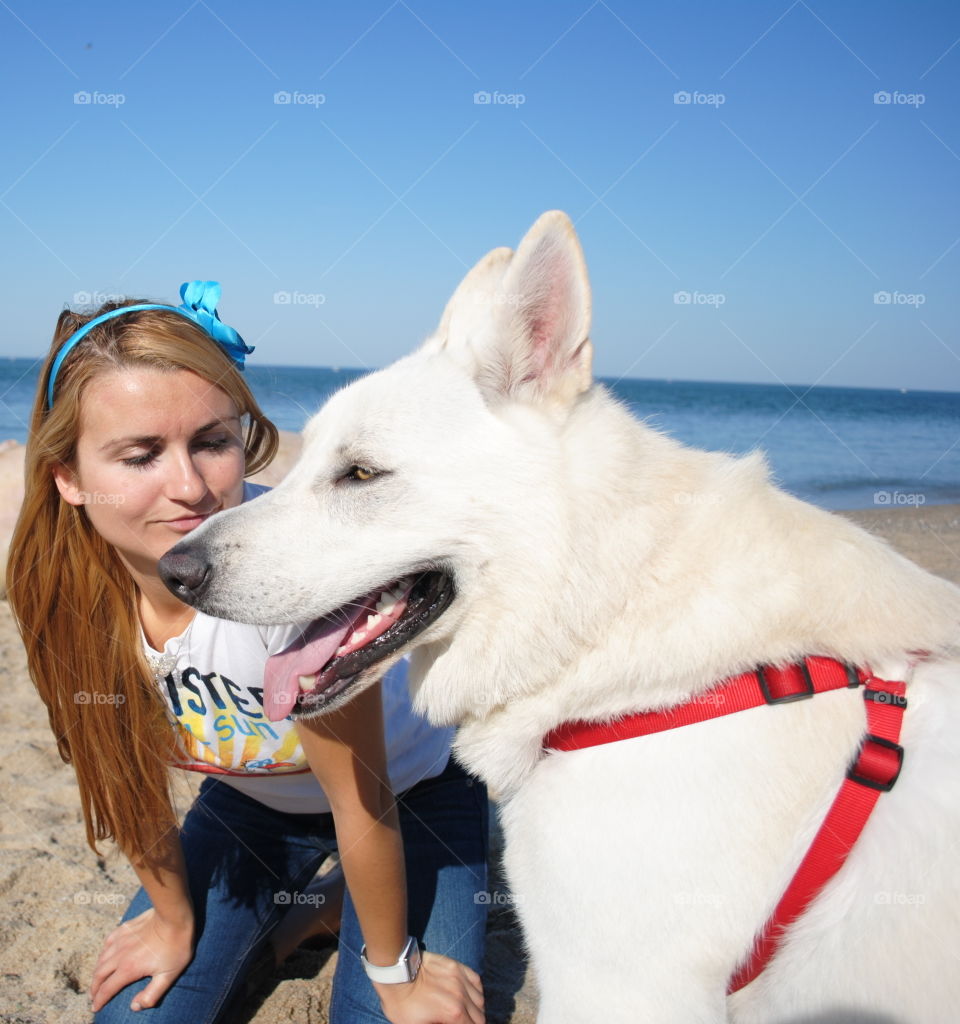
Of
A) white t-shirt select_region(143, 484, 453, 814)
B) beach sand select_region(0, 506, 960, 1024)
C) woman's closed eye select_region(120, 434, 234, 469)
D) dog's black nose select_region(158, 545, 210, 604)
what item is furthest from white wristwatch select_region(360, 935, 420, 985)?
woman's closed eye select_region(120, 434, 234, 469)

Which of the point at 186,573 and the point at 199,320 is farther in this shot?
the point at 199,320

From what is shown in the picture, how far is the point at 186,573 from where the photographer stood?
79.0 inches

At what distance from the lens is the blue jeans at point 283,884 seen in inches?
107

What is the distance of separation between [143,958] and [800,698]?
2380 mm

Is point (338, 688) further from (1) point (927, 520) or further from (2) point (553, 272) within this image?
(1) point (927, 520)

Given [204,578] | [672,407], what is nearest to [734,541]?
[204,578]

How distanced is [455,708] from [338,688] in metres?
0.31

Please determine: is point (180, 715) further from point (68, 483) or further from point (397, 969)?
point (397, 969)

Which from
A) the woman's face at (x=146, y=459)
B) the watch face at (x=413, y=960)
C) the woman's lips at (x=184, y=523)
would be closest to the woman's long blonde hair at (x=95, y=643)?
the woman's face at (x=146, y=459)

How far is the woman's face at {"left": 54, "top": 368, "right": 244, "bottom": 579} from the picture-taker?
8.25 feet

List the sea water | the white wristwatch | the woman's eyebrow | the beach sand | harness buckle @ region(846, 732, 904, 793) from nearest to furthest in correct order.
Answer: harness buckle @ region(846, 732, 904, 793), the woman's eyebrow, the white wristwatch, the beach sand, the sea water

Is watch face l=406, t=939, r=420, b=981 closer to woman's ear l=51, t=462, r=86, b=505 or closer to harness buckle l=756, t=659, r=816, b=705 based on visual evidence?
harness buckle l=756, t=659, r=816, b=705

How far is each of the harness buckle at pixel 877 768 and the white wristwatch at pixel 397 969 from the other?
66.6 inches

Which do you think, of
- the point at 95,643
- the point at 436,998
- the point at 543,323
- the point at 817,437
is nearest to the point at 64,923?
the point at 95,643
